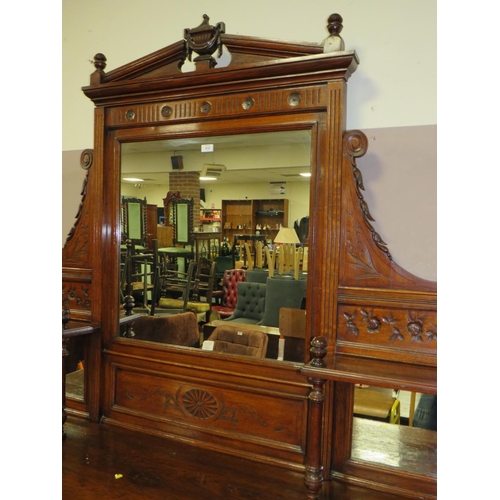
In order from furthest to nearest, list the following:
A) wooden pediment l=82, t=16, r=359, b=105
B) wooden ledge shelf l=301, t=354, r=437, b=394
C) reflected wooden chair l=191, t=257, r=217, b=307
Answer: reflected wooden chair l=191, t=257, r=217, b=307
wooden pediment l=82, t=16, r=359, b=105
wooden ledge shelf l=301, t=354, r=437, b=394

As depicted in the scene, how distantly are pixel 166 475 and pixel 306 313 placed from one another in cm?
91

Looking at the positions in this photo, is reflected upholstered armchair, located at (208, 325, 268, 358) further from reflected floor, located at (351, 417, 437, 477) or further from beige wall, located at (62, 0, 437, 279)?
beige wall, located at (62, 0, 437, 279)

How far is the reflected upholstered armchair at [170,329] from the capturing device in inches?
84.6

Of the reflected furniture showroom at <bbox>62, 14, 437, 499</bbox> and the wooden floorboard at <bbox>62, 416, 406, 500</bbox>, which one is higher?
the reflected furniture showroom at <bbox>62, 14, 437, 499</bbox>

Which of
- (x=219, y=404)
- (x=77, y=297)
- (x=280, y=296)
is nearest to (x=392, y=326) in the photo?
(x=280, y=296)

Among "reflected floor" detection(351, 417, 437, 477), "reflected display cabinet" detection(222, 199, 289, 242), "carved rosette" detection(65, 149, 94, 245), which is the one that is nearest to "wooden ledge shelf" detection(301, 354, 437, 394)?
"reflected floor" detection(351, 417, 437, 477)

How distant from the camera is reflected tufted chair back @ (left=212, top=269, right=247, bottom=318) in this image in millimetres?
2059

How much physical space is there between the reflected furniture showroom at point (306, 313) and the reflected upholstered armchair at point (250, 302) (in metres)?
0.18

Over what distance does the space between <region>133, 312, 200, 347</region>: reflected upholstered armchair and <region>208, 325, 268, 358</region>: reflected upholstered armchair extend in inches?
4.4

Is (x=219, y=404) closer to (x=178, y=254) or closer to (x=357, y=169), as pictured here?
(x=178, y=254)

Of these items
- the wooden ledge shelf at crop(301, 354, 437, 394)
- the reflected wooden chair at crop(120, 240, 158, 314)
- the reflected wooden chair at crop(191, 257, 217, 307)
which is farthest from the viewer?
the reflected wooden chair at crop(120, 240, 158, 314)

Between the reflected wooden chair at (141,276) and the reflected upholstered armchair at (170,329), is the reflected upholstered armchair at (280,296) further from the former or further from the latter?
the reflected wooden chair at (141,276)
